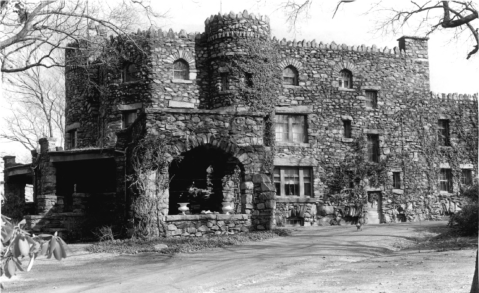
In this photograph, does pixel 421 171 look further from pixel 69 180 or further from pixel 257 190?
pixel 69 180

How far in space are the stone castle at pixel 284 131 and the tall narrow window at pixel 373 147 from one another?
45mm

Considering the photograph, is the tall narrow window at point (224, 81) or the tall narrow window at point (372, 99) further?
the tall narrow window at point (372, 99)

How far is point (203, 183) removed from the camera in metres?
19.3

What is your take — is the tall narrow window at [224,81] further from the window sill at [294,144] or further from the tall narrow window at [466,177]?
the tall narrow window at [466,177]

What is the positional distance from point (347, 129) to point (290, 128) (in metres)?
2.81

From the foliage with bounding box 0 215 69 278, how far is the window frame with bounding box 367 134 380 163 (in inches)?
827

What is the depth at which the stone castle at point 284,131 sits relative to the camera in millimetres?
18922

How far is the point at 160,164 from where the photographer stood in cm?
1430

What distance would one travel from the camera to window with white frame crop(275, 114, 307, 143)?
21.8 metres

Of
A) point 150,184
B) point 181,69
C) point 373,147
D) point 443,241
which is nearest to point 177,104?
point 181,69

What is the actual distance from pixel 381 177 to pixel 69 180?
13.3 metres

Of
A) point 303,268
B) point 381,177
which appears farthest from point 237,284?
point 381,177

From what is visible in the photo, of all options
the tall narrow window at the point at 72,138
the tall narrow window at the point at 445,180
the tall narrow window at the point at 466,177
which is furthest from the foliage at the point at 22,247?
the tall narrow window at the point at 466,177

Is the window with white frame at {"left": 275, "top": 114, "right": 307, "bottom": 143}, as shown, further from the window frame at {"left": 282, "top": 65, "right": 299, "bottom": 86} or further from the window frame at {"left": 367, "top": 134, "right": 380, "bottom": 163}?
the window frame at {"left": 367, "top": 134, "right": 380, "bottom": 163}
